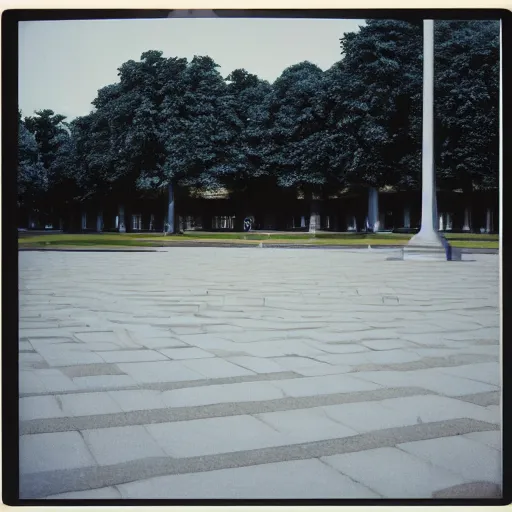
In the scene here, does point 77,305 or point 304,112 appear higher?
point 304,112

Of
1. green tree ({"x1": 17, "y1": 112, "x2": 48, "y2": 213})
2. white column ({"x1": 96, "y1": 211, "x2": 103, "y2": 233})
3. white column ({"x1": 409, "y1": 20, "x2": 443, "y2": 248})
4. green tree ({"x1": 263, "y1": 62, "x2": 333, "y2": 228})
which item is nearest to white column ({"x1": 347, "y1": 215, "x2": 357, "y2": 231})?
white column ({"x1": 409, "y1": 20, "x2": 443, "y2": 248})

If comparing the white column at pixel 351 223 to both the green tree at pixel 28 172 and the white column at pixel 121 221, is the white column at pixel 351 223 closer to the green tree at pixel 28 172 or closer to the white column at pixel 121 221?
the white column at pixel 121 221

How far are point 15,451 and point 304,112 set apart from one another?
104 inches

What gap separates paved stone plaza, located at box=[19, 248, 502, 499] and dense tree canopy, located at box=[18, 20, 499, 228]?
24.5 inches

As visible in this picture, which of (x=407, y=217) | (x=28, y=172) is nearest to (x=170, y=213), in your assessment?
(x=28, y=172)

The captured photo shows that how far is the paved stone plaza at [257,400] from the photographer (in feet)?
7.39

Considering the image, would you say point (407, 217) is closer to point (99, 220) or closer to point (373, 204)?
point (373, 204)

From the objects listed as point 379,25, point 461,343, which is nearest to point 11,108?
point 379,25

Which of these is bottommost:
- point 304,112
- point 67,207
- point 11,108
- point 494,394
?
point 494,394

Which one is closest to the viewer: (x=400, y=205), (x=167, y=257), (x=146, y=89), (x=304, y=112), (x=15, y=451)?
(x=15, y=451)

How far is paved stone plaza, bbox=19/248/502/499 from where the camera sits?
2252 mm

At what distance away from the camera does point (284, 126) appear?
3.95 meters

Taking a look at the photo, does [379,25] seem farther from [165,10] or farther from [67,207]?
[67,207]

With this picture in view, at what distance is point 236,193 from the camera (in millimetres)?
4152
